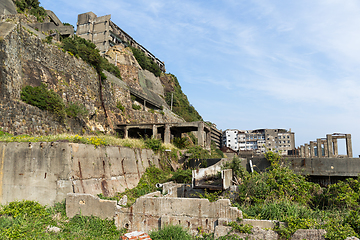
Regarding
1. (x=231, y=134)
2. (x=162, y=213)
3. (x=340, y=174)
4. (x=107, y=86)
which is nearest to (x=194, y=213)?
(x=162, y=213)

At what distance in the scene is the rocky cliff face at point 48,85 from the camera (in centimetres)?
1451

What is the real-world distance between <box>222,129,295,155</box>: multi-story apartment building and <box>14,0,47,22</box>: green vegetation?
6542 centimetres

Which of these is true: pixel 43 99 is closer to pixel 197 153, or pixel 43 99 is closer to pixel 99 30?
pixel 197 153

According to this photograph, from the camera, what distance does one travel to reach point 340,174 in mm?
9164

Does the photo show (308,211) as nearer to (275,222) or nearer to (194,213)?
(275,222)

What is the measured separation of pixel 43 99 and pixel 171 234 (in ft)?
45.1

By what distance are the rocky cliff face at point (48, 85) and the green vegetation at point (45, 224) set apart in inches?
260

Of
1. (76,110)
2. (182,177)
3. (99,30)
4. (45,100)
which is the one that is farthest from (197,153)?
(99,30)

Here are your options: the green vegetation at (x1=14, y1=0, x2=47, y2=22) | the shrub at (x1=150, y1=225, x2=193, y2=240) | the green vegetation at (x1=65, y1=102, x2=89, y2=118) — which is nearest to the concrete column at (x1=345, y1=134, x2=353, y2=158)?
the shrub at (x1=150, y1=225, x2=193, y2=240)

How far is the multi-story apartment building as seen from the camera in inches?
3454

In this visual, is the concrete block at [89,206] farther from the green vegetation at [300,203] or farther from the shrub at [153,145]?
the shrub at [153,145]

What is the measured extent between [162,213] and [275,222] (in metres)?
3.36

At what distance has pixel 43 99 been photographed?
1658 cm

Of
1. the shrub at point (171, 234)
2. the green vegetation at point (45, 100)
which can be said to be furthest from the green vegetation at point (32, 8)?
the shrub at point (171, 234)
